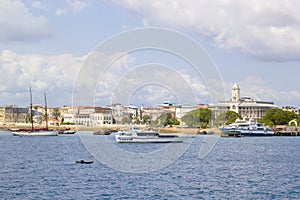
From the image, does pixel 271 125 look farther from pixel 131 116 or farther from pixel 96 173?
pixel 96 173

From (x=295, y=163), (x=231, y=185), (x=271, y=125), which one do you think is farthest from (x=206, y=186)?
(x=271, y=125)

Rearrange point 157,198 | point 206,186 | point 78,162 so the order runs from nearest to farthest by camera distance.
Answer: point 157,198, point 206,186, point 78,162

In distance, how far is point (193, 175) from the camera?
38.0 meters

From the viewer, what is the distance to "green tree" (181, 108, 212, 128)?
486 ft

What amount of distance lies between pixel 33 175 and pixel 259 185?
14501 millimetres

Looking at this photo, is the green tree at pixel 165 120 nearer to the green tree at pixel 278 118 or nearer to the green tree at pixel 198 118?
the green tree at pixel 198 118

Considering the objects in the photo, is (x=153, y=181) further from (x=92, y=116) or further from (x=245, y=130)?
(x=92, y=116)

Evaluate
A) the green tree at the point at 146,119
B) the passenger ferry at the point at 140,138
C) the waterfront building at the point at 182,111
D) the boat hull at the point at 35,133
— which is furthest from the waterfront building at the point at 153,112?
the passenger ferry at the point at 140,138

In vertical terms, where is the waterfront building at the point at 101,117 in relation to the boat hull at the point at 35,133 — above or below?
above

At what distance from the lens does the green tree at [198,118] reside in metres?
148

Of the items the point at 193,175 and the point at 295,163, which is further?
the point at 295,163

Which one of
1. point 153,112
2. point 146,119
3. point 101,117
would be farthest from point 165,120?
point 101,117

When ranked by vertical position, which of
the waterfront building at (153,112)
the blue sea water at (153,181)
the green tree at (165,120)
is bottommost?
the blue sea water at (153,181)

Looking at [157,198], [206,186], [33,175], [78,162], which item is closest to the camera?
[157,198]
